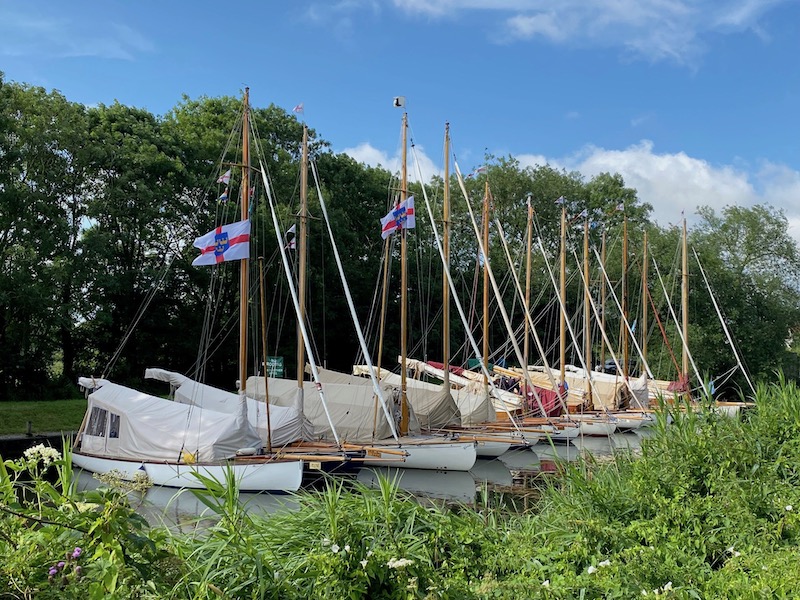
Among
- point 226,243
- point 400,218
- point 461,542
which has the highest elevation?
point 400,218

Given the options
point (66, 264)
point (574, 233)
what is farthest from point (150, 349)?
point (574, 233)

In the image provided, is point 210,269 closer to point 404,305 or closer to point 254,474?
point 404,305

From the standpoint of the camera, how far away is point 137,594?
405 cm

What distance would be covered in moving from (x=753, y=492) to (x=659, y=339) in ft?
130

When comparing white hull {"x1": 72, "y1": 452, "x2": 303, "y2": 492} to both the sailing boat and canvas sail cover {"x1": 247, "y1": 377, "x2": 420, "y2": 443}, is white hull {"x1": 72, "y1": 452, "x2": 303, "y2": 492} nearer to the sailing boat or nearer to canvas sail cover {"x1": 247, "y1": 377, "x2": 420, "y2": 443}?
the sailing boat

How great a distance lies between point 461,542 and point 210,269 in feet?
111

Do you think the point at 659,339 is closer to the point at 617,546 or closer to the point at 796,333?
the point at 796,333

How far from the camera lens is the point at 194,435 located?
17.3 meters

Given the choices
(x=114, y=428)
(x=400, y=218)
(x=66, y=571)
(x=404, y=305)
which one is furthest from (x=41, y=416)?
(x=66, y=571)

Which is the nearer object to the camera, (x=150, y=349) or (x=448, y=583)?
(x=448, y=583)

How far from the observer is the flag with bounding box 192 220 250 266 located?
17.3 m

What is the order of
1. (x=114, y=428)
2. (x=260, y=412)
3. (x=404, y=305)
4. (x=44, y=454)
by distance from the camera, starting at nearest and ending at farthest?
(x=44, y=454) < (x=114, y=428) < (x=260, y=412) < (x=404, y=305)

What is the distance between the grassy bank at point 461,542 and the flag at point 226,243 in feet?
35.3

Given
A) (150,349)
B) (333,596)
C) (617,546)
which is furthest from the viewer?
(150,349)
